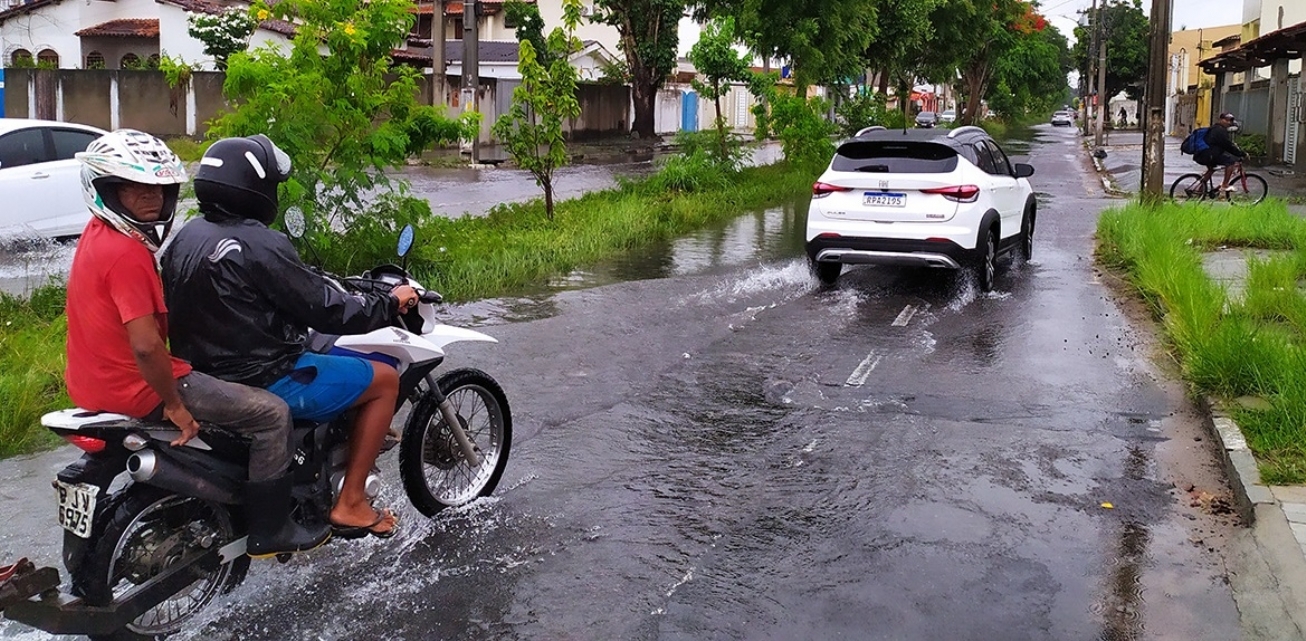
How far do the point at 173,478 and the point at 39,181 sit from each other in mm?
10478

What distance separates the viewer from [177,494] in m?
4.16

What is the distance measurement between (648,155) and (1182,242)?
2687 cm

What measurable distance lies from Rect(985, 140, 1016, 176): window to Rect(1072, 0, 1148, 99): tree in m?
75.2

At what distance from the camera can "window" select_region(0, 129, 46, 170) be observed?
507 inches

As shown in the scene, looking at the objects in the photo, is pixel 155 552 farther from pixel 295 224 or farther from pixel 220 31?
pixel 220 31

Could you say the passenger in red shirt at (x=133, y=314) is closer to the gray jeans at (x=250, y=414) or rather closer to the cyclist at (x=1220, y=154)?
the gray jeans at (x=250, y=414)

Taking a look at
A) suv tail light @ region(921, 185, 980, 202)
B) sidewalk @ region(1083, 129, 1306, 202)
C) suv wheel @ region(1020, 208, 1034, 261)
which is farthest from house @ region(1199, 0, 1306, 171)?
suv tail light @ region(921, 185, 980, 202)

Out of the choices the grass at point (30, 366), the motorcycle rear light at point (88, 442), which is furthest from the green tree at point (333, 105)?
the motorcycle rear light at point (88, 442)

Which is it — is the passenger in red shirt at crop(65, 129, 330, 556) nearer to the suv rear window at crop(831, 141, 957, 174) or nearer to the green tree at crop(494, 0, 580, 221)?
the suv rear window at crop(831, 141, 957, 174)

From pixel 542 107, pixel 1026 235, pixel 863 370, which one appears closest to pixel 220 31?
pixel 542 107

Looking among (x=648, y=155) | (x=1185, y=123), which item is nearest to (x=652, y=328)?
(x=648, y=155)

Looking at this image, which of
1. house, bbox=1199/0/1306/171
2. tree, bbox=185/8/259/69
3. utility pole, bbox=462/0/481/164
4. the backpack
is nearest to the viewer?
the backpack

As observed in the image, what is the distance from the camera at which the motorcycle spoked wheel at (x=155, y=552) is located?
3.98 meters

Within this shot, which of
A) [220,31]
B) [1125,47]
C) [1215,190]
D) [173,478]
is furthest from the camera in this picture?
[1125,47]
